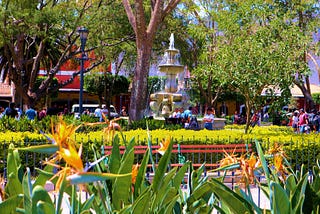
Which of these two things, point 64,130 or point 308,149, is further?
point 308,149

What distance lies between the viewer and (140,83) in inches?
551

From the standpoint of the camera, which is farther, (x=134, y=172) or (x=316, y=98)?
→ (x=316, y=98)

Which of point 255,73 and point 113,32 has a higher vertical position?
point 113,32

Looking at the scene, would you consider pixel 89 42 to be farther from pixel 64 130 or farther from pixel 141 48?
pixel 64 130

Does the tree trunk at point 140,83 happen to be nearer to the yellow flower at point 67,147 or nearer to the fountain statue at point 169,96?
the fountain statue at point 169,96

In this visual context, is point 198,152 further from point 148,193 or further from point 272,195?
point 148,193

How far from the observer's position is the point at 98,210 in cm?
219

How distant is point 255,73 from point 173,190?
1047 centimetres

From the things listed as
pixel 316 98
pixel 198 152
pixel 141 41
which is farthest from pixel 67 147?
pixel 316 98

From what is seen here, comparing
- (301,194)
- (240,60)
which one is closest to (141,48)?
(240,60)

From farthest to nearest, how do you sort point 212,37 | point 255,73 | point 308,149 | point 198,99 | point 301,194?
point 198,99
point 212,37
point 255,73
point 308,149
point 301,194

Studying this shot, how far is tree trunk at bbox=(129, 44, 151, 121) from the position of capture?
13773 mm

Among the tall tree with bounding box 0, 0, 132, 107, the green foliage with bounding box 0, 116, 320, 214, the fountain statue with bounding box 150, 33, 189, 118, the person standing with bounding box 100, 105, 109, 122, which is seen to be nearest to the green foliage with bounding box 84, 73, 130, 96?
the tall tree with bounding box 0, 0, 132, 107

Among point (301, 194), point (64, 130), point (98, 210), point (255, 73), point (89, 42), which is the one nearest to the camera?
point (64, 130)
